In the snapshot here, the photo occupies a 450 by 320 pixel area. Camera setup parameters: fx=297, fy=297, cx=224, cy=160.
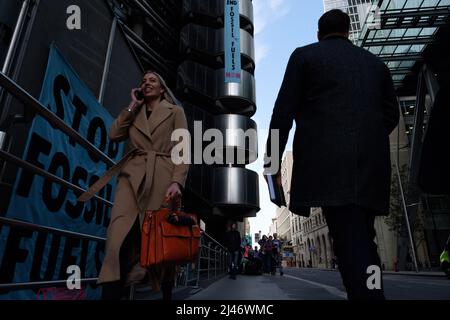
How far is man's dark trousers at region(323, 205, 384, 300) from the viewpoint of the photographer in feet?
4.65

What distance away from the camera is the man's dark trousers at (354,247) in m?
1.42

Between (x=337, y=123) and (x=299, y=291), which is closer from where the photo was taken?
(x=337, y=123)

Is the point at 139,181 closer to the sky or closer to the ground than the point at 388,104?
closer to the ground

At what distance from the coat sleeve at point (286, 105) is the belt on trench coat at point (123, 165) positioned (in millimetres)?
766

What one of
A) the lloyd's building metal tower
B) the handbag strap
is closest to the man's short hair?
the handbag strap

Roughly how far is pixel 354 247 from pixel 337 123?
0.68m

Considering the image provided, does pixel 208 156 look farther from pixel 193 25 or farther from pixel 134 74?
pixel 134 74

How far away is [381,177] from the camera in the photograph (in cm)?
166

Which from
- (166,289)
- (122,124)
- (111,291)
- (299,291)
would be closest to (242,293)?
(299,291)

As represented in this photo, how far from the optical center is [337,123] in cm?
170

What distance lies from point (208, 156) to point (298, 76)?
25507 mm

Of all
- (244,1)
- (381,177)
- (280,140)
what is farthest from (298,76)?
(244,1)

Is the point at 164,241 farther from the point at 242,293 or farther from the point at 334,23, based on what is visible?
the point at 242,293

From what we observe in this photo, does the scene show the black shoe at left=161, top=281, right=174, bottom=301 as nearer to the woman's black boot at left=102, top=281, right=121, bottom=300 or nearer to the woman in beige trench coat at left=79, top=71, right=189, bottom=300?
the woman in beige trench coat at left=79, top=71, right=189, bottom=300
